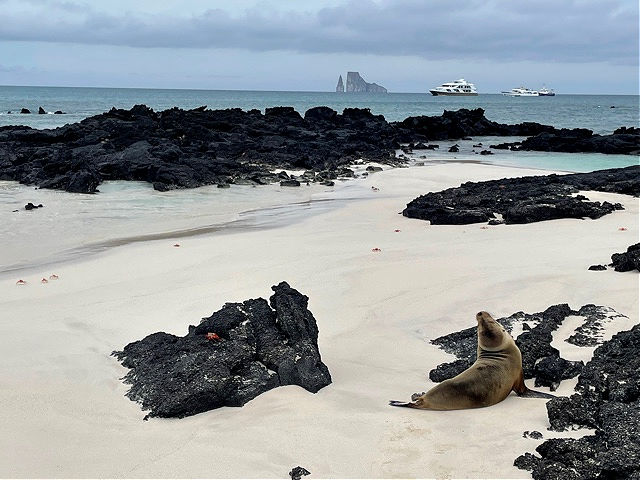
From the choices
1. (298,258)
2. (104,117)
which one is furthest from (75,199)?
(104,117)

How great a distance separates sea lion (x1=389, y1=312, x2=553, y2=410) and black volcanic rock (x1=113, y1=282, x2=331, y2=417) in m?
0.94

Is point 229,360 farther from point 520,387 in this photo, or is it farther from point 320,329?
point 520,387

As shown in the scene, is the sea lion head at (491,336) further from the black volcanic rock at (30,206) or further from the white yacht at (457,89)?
the white yacht at (457,89)

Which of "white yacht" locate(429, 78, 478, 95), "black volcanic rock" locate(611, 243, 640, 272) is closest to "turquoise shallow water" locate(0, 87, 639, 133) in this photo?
"white yacht" locate(429, 78, 478, 95)

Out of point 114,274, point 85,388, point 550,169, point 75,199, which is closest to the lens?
point 85,388

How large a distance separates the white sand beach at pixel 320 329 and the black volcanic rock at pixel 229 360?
0.44 feet

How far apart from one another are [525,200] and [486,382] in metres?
9.40

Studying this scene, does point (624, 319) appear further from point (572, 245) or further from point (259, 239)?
point (259, 239)

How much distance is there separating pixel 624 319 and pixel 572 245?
3616 mm

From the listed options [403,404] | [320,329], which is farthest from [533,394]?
[320,329]

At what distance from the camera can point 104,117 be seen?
1438 inches

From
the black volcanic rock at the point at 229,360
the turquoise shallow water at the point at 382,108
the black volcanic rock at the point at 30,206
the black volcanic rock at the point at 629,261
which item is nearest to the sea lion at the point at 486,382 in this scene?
the black volcanic rock at the point at 229,360

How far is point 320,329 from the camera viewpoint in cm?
714

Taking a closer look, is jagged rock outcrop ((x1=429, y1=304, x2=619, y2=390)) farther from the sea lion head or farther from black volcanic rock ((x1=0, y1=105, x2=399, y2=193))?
black volcanic rock ((x1=0, y1=105, x2=399, y2=193))
